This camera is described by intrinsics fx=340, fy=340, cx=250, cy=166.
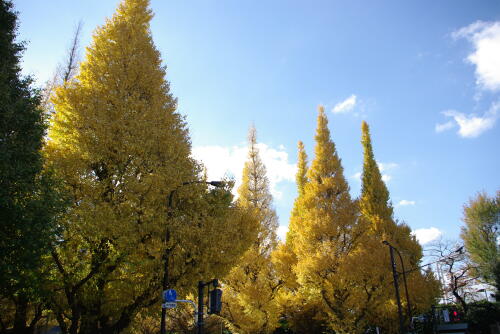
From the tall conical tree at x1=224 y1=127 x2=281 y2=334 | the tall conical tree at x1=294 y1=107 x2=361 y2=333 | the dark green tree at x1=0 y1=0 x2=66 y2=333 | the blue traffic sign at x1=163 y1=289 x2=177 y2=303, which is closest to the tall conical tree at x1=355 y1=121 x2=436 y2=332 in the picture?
the tall conical tree at x1=294 y1=107 x2=361 y2=333

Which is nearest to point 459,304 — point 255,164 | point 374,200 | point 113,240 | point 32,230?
point 374,200

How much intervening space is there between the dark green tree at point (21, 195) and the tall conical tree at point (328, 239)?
1495cm

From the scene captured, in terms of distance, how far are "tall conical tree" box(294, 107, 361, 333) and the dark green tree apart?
49.1 feet

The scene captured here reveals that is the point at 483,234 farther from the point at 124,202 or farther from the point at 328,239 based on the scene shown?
the point at 124,202

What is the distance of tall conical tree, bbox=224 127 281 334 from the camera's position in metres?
21.1

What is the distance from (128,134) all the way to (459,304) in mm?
32714

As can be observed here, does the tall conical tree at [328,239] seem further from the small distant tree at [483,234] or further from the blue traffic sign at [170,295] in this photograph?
the small distant tree at [483,234]

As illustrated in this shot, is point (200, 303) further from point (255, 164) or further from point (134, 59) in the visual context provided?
point (255, 164)

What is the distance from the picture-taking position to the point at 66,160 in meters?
10.4

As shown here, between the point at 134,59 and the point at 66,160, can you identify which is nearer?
the point at 66,160

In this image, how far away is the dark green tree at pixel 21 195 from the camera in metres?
7.32

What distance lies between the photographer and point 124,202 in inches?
406

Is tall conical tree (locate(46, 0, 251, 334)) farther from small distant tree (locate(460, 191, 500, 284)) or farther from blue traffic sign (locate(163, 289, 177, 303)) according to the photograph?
small distant tree (locate(460, 191, 500, 284))

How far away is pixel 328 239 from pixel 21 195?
55.8ft
